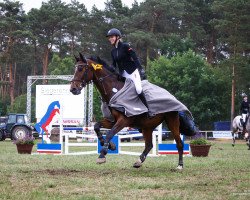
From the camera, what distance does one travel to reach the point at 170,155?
16938 mm

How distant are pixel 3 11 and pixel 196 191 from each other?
197 ft

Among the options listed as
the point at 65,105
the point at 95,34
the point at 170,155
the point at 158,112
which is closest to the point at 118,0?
the point at 95,34

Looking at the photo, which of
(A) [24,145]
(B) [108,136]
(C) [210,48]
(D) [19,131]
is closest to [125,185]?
(B) [108,136]

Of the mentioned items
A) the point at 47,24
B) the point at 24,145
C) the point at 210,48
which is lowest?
the point at 24,145

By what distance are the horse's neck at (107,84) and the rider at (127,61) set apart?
9.1 inches

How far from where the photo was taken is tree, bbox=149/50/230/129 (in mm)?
50438

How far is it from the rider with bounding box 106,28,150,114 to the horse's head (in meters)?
0.57

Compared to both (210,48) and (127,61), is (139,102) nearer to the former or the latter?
(127,61)

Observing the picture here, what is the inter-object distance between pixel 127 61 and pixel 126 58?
2.6 inches

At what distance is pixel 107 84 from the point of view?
32.5 feet

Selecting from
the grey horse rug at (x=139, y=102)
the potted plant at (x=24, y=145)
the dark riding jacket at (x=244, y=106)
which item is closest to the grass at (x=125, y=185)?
the grey horse rug at (x=139, y=102)

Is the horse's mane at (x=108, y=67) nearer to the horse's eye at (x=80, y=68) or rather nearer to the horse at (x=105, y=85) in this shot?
the horse at (x=105, y=85)

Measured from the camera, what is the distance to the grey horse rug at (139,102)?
31.3 ft

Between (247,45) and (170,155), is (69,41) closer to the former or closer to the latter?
(247,45)
